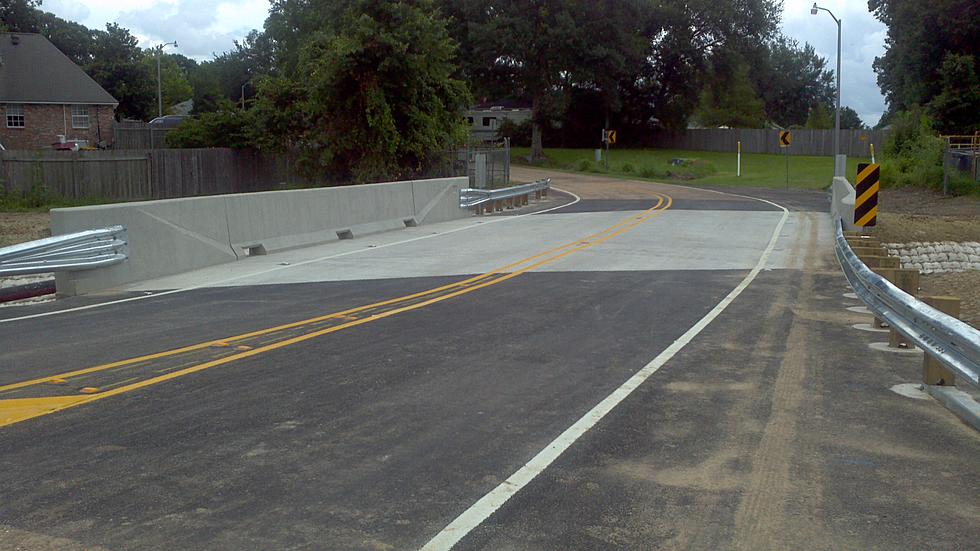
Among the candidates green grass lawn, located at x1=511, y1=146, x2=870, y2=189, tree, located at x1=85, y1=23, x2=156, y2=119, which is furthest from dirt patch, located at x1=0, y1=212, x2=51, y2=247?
tree, located at x1=85, y1=23, x2=156, y2=119

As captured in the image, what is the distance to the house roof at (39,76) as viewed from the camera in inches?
2195

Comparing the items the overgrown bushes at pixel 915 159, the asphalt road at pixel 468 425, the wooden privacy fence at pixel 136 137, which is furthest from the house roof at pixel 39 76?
the asphalt road at pixel 468 425

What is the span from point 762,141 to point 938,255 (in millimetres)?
74205

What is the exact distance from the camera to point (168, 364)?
897cm

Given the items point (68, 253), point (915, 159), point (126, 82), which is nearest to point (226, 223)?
point (68, 253)

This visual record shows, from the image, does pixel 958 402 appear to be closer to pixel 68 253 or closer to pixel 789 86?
pixel 68 253

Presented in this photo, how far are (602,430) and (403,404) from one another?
5.25ft

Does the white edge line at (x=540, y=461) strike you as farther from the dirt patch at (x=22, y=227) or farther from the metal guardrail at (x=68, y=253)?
the dirt patch at (x=22, y=227)

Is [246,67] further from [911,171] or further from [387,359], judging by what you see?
[387,359]

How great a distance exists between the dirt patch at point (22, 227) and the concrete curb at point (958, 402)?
1965cm

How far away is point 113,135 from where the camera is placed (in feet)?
199

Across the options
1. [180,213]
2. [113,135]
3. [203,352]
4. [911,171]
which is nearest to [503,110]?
[113,135]

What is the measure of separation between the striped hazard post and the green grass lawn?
29370mm

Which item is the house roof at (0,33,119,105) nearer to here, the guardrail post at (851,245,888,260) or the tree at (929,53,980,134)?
the tree at (929,53,980,134)
